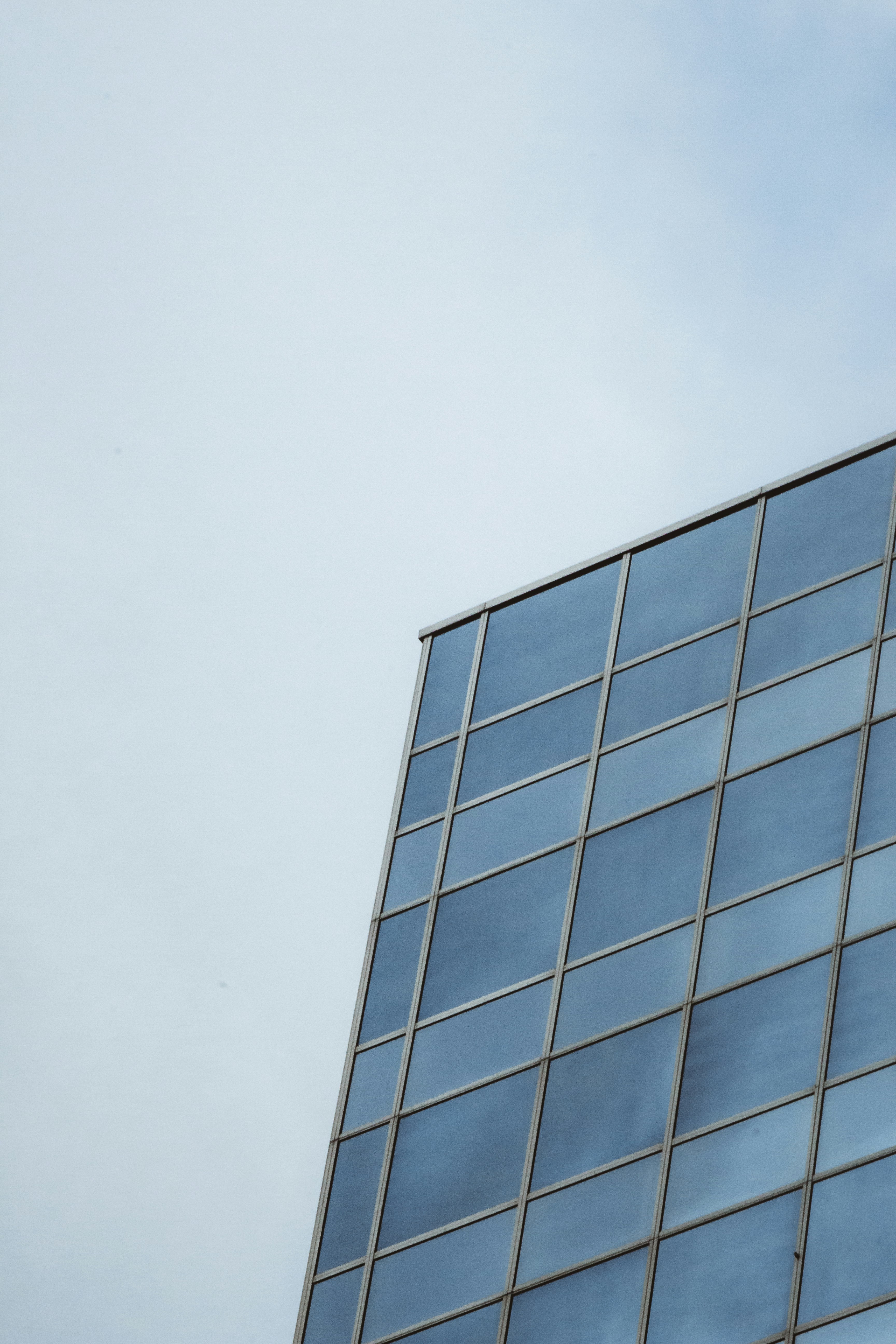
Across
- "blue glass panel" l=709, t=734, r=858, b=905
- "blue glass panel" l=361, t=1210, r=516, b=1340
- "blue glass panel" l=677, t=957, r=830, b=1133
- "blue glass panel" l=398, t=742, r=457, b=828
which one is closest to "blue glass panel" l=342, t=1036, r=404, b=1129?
"blue glass panel" l=361, t=1210, r=516, b=1340

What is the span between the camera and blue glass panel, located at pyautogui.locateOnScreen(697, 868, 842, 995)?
24.9 meters

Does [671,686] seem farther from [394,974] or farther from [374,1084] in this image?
[374,1084]

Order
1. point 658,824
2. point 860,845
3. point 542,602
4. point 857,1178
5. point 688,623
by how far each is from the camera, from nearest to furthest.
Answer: point 857,1178 < point 860,845 < point 658,824 < point 688,623 < point 542,602

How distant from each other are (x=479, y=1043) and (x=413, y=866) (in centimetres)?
354

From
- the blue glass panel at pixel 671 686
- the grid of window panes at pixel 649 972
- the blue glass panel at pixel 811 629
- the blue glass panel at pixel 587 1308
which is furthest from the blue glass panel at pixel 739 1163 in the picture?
the blue glass panel at pixel 811 629

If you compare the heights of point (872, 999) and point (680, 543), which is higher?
point (680, 543)

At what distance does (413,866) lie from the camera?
96.7 feet

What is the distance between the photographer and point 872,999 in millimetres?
23891

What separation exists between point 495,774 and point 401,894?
7.81 feet

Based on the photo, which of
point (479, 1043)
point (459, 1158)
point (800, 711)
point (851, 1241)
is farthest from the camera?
point (800, 711)

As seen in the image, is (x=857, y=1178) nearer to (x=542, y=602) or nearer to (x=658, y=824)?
(x=658, y=824)

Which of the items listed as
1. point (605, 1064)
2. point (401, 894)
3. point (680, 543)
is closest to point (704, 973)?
point (605, 1064)

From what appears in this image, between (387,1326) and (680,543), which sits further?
(680,543)

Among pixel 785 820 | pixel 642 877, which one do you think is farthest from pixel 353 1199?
pixel 785 820
